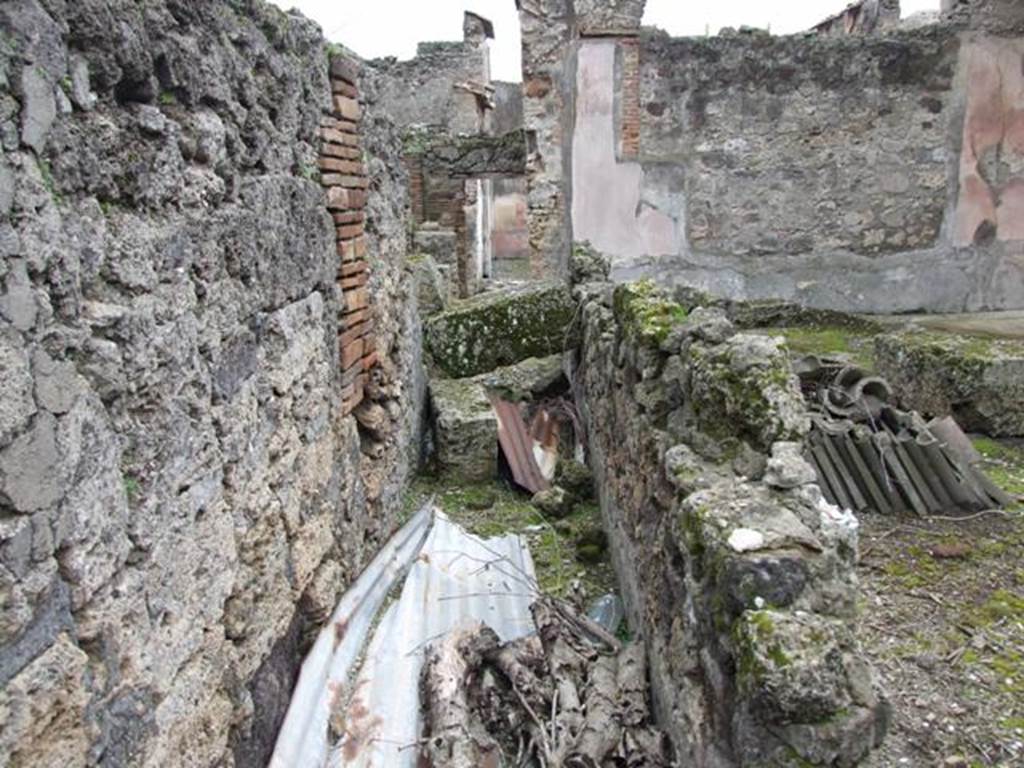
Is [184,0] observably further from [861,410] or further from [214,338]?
[861,410]

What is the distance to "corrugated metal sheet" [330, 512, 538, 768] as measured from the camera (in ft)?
8.30

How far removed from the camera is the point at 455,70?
16.6m

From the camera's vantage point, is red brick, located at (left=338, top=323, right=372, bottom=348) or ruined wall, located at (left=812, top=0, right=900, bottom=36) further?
ruined wall, located at (left=812, top=0, right=900, bottom=36)

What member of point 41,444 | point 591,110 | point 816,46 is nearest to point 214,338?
point 41,444

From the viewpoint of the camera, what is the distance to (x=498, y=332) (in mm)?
5953

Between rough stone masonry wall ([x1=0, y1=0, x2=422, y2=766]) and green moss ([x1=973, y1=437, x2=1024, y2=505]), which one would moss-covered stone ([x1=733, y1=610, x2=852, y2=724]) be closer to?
rough stone masonry wall ([x1=0, y1=0, x2=422, y2=766])

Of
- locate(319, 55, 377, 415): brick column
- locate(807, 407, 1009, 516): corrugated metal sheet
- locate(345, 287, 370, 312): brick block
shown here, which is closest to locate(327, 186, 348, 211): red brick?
locate(319, 55, 377, 415): brick column

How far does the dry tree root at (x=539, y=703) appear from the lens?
8.09 feet

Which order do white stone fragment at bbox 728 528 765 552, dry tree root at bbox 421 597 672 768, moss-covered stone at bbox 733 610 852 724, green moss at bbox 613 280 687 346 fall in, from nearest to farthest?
1. moss-covered stone at bbox 733 610 852 724
2. white stone fragment at bbox 728 528 765 552
3. dry tree root at bbox 421 597 672 768
4. green moss at bbox 613 280 687 346

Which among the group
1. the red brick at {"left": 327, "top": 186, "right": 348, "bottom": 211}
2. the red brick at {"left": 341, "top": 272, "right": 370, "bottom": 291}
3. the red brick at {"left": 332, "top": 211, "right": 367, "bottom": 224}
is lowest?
the red brick at {"left": 341, "top": 272, "right": 370, "bottom": 291}

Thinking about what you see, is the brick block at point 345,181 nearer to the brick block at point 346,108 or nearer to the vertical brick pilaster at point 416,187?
the brick block at point 346,108

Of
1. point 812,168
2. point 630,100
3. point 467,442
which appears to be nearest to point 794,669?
point 467,442

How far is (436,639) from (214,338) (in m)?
1.46

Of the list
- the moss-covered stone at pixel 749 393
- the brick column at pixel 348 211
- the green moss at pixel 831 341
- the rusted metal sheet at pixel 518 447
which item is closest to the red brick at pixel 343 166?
the brick column at pixel 348 211
